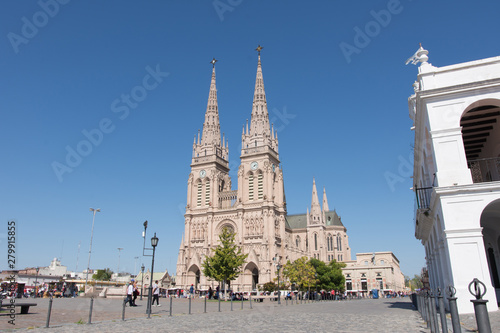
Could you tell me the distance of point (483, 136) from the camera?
703 inches

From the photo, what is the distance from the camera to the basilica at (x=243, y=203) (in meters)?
68.8

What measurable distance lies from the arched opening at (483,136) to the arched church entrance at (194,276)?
61.2 meters

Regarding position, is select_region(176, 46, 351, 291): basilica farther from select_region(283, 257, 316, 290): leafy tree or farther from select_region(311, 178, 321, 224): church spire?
select_region(311, 178, 321, 224): church spire

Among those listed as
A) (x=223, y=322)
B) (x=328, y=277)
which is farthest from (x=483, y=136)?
(x=328, y=277)

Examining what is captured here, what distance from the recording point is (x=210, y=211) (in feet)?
246

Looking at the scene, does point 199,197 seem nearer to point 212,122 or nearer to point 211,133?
point 211,133

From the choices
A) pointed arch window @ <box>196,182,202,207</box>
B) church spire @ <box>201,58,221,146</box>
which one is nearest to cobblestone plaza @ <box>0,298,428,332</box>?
pointed arch window @ <box>196,182,202,207</box>

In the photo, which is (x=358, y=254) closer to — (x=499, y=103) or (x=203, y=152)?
(x=203, y=152)

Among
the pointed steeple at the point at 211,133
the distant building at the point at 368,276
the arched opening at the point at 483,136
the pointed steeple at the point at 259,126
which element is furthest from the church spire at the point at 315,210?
the arched opening at the point at 483,136

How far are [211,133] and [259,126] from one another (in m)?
11.6

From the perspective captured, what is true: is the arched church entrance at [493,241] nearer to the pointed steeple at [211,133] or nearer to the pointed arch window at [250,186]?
the pointed arch window at [250,186]

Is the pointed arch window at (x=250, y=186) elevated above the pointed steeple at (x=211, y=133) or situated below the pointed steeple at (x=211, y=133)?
below

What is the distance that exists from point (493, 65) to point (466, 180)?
4.64 metres

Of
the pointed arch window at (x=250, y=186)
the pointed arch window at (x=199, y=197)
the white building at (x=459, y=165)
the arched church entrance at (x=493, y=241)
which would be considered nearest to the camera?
the white building at (x=459, y=165)
